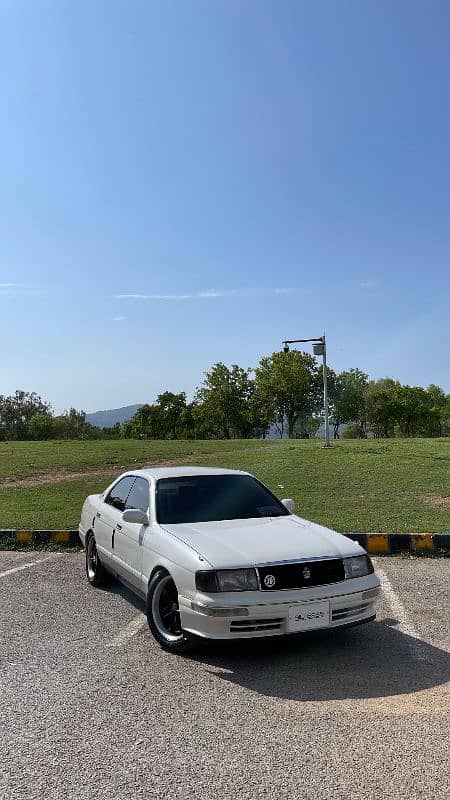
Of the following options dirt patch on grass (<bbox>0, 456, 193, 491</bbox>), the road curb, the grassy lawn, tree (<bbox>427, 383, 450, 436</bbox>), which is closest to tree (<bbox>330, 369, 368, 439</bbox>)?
tree (<bbox>427, 383, 450, 436</bbox>)

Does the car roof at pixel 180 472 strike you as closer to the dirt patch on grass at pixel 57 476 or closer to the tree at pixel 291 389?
the dirt patch on grass at pixel 57 476

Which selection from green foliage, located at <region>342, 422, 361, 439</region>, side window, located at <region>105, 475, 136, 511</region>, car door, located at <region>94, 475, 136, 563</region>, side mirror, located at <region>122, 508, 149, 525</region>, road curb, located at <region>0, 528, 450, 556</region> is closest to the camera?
side mirror, located at <region>122, 508, 149, 525</region>

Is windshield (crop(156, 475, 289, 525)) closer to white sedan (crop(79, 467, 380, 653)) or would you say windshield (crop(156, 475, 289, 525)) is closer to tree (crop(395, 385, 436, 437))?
white sedan (crop(79, 467, 380, 653))

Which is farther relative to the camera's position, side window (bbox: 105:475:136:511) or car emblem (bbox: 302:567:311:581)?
side window (bbox: 105:475:136:511)

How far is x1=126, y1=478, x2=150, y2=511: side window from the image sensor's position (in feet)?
19.1

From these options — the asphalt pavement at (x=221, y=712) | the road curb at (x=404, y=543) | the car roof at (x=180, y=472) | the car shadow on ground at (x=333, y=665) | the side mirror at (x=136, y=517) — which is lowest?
the car shadow on ground at (x=333, y=665)

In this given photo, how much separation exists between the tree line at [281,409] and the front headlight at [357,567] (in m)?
53.3

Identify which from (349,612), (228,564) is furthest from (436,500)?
(228,564)

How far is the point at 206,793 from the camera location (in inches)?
111

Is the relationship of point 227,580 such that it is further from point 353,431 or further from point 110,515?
point 353,431

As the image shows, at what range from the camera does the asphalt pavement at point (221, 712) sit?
2.94 m

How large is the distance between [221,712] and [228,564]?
97 cm

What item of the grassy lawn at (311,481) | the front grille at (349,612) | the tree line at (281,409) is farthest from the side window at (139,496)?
the tree line at (281,409)

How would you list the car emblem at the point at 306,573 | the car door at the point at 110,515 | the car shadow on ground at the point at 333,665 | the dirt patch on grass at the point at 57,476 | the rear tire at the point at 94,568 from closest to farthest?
the car shadow on ground at the point at 333,665
the car emblem at the point at 306,573
the car door at the point at 110,515
the rear tire at the point at 94,568
the dirt patch on grass at the point at 57,476
